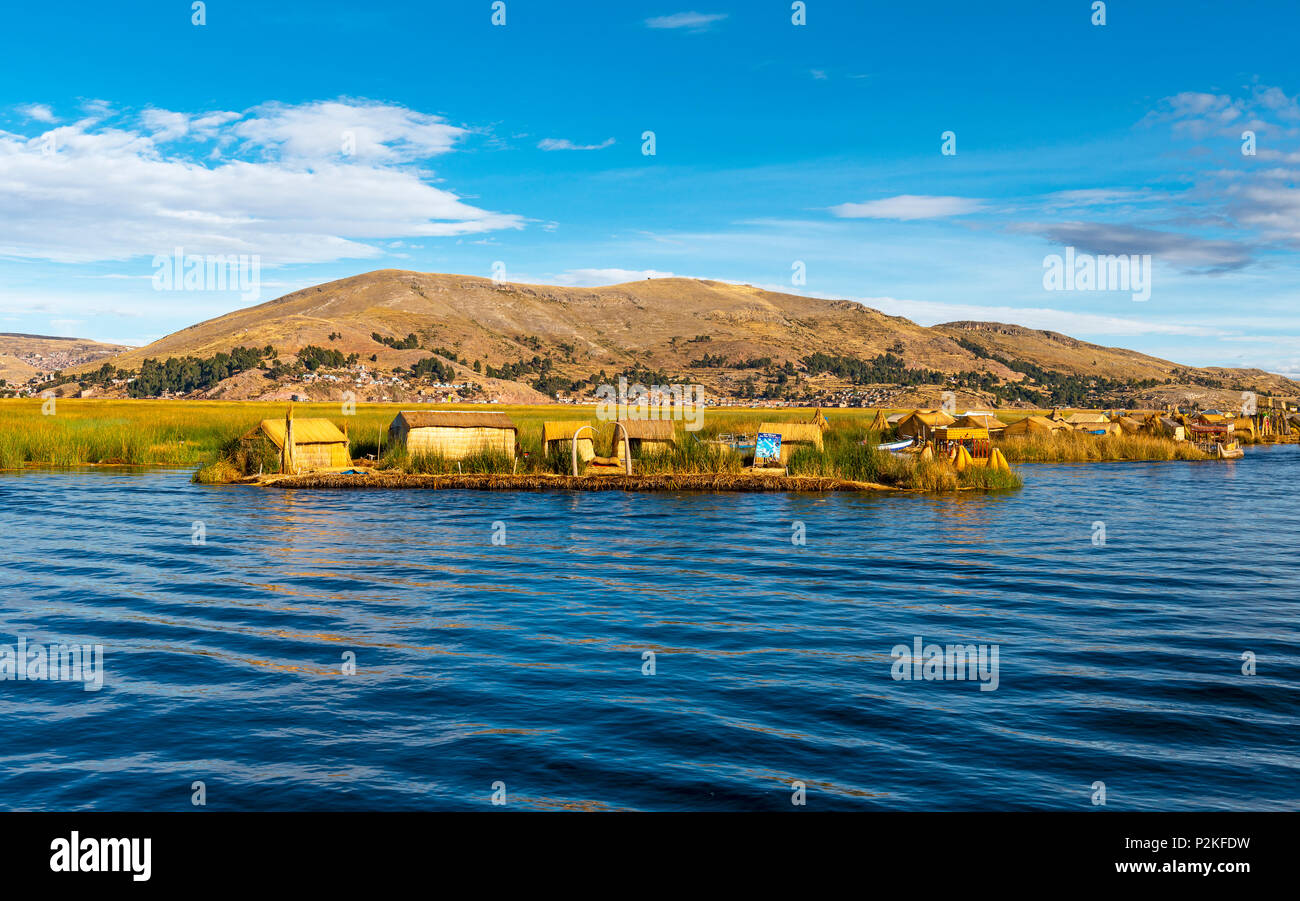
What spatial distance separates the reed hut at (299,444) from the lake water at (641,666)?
36.8 ft

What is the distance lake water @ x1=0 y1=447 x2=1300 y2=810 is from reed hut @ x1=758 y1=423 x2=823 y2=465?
624 inches

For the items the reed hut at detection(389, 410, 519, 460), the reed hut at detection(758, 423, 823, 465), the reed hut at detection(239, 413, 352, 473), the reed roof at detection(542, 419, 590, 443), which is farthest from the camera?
the reed hut at detection(758, 423, 823, 465)

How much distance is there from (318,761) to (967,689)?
824 cm

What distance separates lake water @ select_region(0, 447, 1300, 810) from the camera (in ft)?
31.7

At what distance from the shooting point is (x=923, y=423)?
60.1 metres

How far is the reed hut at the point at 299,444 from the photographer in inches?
1619

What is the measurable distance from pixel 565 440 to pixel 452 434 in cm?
518

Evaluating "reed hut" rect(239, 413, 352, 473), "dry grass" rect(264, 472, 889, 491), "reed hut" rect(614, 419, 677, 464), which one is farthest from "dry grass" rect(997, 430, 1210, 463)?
"reed hut" rect(239, 413, 352, 473)

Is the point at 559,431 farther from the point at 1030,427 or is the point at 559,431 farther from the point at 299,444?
the point at 1030,427

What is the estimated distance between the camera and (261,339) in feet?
624

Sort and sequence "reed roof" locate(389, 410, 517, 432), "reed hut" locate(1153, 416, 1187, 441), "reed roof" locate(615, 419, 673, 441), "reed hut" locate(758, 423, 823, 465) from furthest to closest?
"reed hut" locate(1153, 416, 1187, 441), "reed hut" locate(758, 423, 823, 465), "reed roof" locate(615, 419, 673, 441), "reed roof" locate(389, 410, 517, 432)

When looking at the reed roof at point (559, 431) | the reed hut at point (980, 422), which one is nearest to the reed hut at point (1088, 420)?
the reed hut at point (980, 422)

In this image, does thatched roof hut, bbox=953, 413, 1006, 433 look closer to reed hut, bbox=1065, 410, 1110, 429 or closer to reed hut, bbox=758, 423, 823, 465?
reed hut, bbox=1065, 410, 1110, 429
